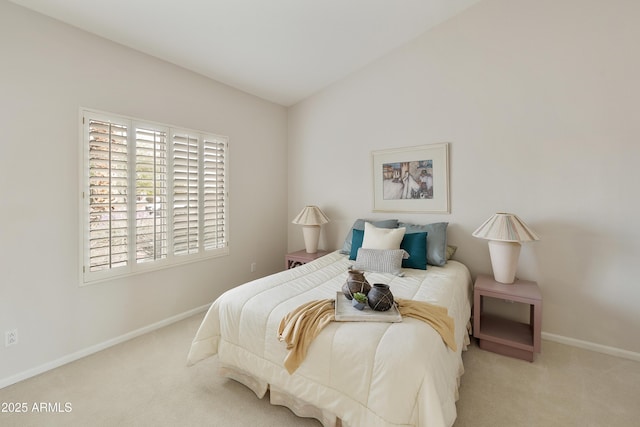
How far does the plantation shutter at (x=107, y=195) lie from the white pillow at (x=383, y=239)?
237cm

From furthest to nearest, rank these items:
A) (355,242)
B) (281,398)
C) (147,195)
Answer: (355,242)
(147,195)
(281,398)

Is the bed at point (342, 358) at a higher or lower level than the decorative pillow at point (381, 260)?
lower

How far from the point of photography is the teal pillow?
304 centimetres

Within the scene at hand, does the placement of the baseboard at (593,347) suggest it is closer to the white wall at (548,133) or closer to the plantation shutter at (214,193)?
the white wall at (548,133)

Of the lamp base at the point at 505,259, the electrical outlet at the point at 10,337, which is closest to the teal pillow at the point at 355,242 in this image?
the lamp base at the point at 505,259

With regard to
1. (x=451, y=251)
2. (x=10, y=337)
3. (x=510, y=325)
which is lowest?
(x=510, y=325)

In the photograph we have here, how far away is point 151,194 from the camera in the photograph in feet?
8.96

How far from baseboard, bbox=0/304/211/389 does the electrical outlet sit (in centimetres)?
24

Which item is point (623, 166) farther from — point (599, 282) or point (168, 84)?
point (168, 84)

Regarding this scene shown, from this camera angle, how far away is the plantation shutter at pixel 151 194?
2650mm

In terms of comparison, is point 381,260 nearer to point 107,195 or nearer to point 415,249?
point 415,249

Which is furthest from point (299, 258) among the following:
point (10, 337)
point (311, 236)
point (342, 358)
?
point (10, 337)

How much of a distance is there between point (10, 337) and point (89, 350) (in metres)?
0.54

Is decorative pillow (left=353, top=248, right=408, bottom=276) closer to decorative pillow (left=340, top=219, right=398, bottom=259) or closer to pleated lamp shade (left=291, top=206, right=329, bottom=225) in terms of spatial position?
decorative pillow (left=340, top=219, right=398, bottom=259)
